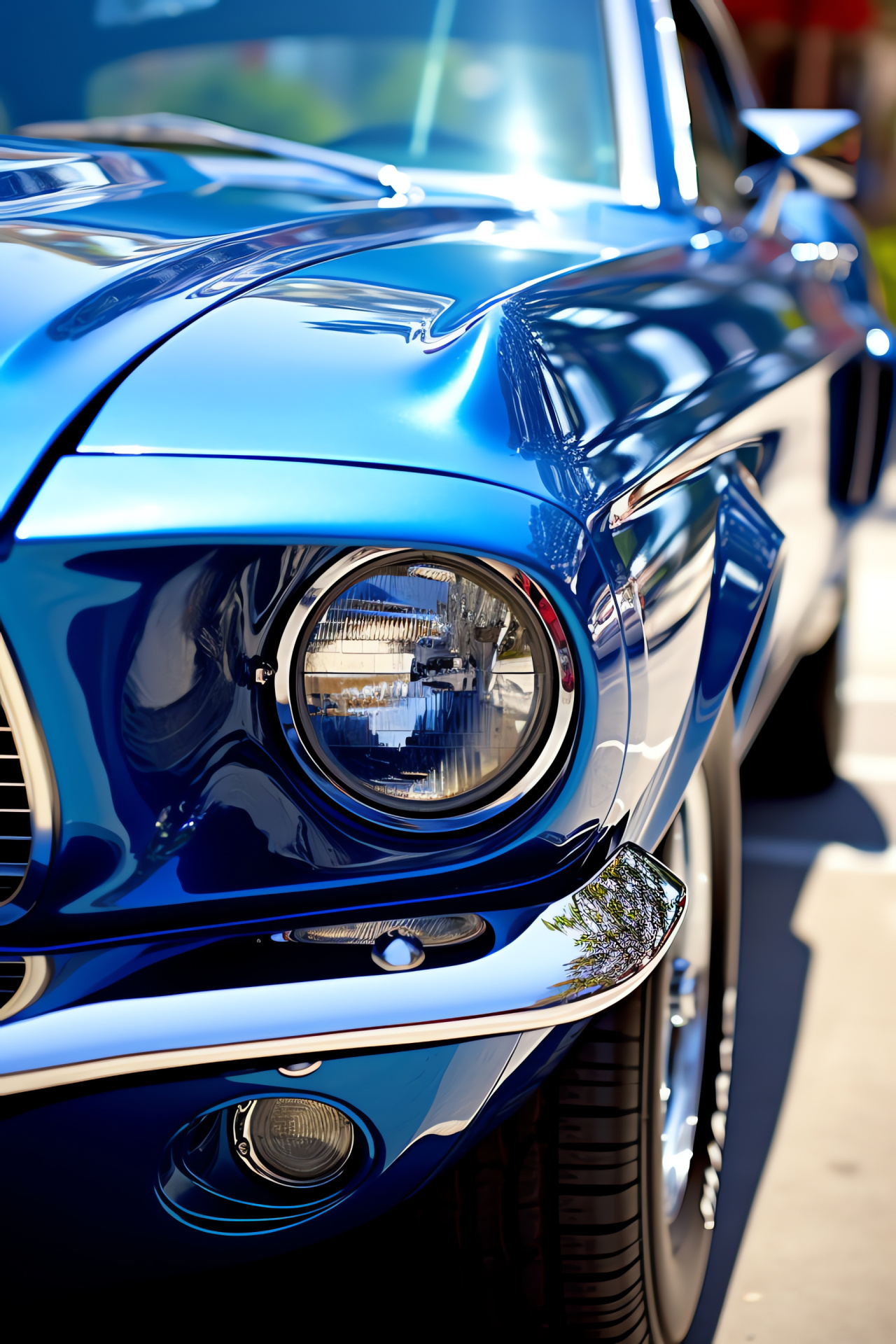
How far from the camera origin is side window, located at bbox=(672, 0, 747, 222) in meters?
2.81

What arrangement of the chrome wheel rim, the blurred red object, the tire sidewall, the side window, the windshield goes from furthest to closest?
the blurred red object, the side window, the windshield, the chrome wheel rim, the tire sidewall

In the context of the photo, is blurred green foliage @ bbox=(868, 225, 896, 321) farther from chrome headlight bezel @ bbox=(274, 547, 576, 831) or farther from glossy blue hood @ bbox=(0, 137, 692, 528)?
chrome headlight bezel @ bbox=(274, 547, 576, 831)

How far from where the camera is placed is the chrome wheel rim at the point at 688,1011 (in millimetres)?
1593

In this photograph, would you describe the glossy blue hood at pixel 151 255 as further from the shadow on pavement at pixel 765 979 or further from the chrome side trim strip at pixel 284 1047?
the shadow on pavement at pixel 765 979

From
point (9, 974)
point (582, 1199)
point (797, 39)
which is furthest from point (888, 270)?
point (9, 974)

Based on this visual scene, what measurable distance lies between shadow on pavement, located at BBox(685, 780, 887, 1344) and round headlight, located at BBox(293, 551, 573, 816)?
3.28 feet

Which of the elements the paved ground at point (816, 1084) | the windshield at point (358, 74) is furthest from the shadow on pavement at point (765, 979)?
the windshield at point (358, 74)

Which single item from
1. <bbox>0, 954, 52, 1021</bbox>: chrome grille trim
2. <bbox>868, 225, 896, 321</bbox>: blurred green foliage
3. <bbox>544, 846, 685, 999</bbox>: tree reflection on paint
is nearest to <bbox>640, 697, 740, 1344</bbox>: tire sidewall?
<bbox>544, 846, 685, 999</bbox>: tree reflection on paint

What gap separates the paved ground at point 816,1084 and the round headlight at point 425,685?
1.00 metres

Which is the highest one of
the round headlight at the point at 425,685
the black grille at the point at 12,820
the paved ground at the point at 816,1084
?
the round headlight at the point at 425,685

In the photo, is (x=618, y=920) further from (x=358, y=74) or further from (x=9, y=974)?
(x=358, y=74)

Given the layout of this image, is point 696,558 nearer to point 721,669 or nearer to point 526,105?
point 721,669

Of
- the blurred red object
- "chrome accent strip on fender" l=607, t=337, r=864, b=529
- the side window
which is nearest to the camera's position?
"chrome accent strip on fender" l=607, t=337, r=864, b=529

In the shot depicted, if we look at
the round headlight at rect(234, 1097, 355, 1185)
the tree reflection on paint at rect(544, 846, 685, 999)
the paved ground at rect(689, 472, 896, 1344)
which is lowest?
the paved ground at rect(689, 472, 896, 1344)
